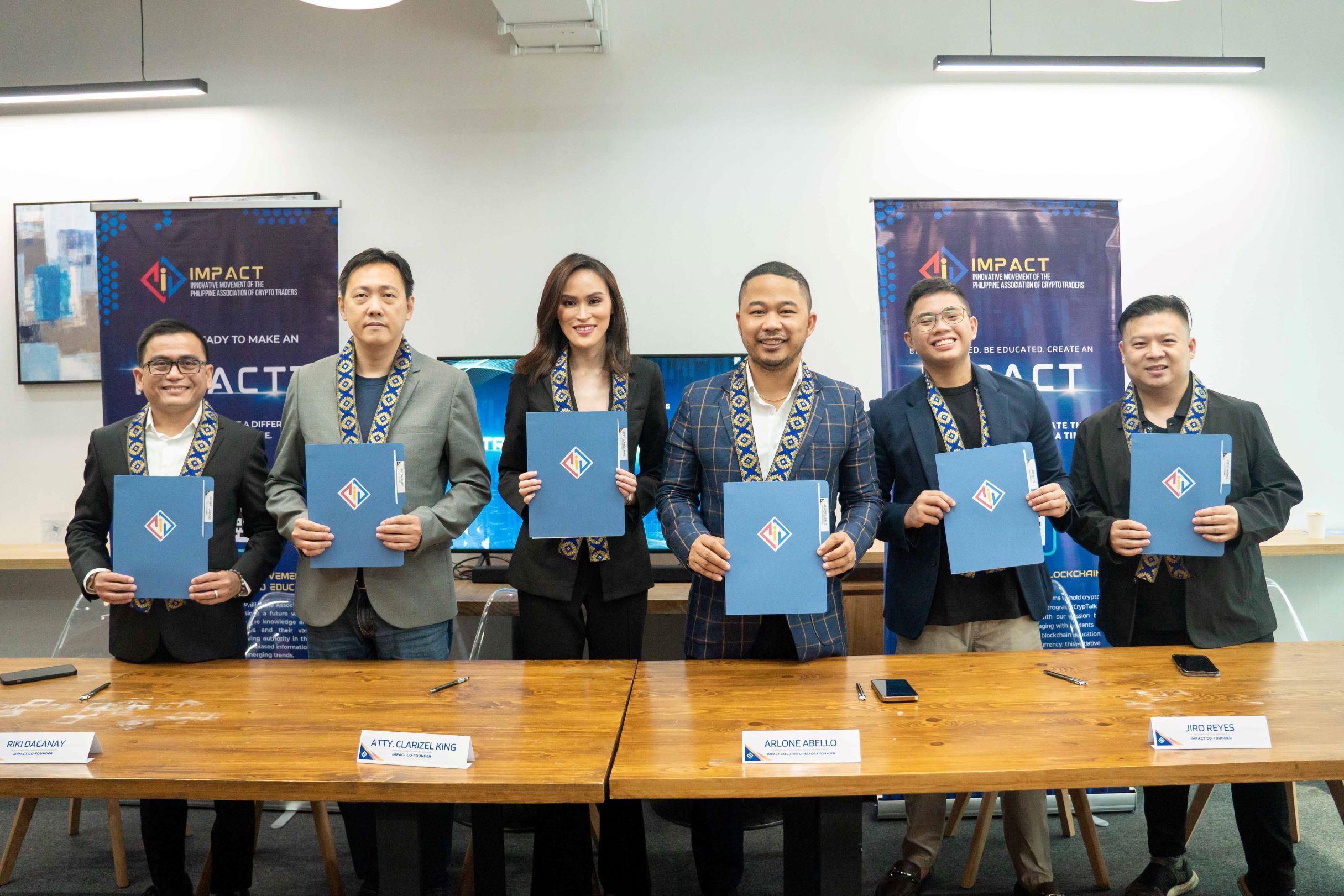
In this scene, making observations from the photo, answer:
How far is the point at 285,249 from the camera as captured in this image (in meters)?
4.05

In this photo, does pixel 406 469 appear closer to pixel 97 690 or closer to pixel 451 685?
pixel 451 685

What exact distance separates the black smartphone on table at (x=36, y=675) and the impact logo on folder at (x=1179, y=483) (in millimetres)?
3035

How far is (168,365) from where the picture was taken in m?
2.49

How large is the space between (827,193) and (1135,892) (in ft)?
10.8

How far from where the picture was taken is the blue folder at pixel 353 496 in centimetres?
226

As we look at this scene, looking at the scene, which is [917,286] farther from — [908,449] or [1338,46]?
[1338,46]

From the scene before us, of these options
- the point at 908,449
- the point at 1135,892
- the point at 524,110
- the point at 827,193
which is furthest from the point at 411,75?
the point at 1135,892

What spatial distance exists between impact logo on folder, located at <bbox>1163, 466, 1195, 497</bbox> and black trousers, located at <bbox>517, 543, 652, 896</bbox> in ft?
4.98

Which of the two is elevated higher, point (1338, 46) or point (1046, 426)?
point (1338, 46)

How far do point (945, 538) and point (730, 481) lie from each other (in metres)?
0.76

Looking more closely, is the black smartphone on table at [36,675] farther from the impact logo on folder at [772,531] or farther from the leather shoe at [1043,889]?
the leather shoe at [1043,889]

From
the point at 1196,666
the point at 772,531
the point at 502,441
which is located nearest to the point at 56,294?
the point at 502,441

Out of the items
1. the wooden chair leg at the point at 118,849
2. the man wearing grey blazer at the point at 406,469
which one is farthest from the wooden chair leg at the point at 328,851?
the wooden chair leg at the point at 118,849

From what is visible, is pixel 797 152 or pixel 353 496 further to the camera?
pixel 797 152
